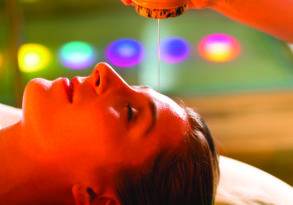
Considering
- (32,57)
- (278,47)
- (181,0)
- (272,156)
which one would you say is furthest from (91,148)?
(278,47)

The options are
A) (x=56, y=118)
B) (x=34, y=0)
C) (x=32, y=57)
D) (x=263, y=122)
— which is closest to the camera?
(x=56, y=118)

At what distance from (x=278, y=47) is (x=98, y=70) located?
6.46ft

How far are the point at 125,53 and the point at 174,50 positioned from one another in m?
0.24

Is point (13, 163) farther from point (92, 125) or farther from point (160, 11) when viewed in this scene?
point (160, 11)

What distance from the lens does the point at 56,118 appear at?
1.22m

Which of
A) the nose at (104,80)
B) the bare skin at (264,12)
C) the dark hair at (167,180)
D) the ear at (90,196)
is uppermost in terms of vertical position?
the bare skin at (264,12)

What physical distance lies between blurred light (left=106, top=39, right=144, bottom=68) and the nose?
1612 mm

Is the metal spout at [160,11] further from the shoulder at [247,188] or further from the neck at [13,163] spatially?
the shoulder at [247,188]

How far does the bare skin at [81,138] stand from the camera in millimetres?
1220

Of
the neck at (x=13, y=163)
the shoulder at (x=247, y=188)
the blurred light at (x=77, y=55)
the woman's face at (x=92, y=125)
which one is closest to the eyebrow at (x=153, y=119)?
the woman's face at (x=92, y=125)

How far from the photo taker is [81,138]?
122 centimetres

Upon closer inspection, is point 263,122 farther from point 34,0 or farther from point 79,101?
point 79,101

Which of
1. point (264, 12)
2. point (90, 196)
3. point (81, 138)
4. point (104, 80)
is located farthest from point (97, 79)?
point (264, 12)

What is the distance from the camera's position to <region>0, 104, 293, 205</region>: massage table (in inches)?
64.7
